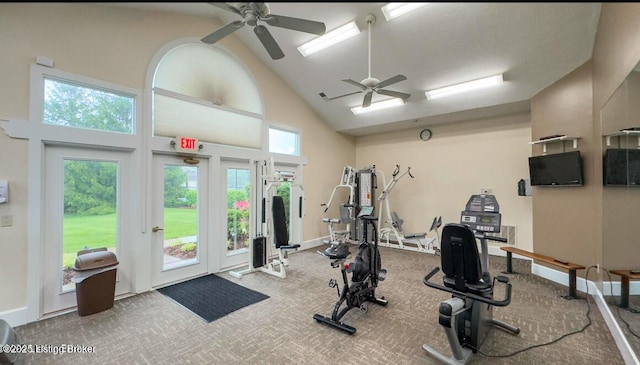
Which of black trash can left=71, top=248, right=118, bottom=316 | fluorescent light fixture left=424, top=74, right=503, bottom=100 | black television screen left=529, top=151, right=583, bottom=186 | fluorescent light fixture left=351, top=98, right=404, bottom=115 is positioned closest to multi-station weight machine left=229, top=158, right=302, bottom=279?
black trash can left=71, top=248, right=118, bottom=316

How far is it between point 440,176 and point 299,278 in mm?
4156

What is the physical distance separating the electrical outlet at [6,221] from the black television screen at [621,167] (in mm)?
6392

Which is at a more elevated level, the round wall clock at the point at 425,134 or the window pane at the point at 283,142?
the round wall clock at the point at 425,134

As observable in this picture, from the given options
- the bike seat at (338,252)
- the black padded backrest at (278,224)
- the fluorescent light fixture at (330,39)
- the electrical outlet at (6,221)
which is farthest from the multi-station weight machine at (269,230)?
the electrical outlet at (6,221)

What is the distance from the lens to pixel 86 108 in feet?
11.4

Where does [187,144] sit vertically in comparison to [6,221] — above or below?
above

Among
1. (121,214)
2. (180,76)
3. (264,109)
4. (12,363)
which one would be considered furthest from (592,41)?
(12,363)

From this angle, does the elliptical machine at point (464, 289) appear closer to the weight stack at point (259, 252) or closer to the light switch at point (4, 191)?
the weight stack at point (259, 252)

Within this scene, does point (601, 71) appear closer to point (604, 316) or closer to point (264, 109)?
point (604, 316)

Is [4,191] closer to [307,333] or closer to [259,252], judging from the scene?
[259,252]

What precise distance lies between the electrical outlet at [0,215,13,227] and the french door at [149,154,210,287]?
4.44 feet

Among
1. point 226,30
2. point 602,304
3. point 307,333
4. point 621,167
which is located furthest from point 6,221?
point 602,304

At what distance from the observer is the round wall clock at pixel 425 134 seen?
22.0 ft

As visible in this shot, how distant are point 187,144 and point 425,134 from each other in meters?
5.26
